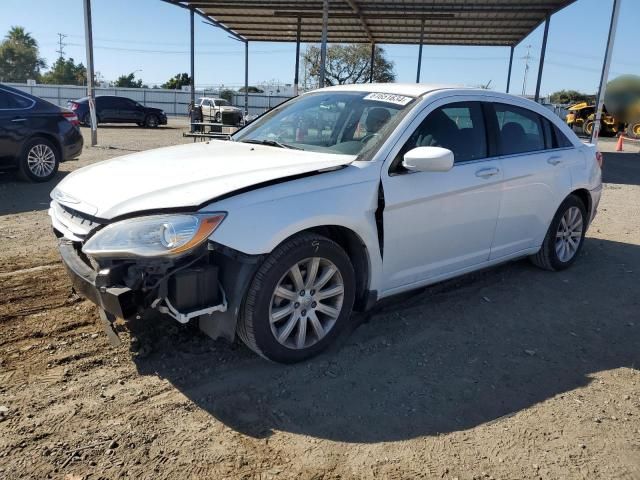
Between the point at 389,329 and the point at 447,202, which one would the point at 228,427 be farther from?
the point at 447,202

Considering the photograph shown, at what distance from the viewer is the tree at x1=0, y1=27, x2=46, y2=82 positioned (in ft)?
258

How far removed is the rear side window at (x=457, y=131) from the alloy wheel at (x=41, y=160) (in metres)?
7.19

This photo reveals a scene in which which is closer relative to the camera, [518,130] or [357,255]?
[357,255]

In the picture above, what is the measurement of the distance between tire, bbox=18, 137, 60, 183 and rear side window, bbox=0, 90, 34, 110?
0.53 metres

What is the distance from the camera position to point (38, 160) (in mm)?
8766

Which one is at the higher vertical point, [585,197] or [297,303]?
[585,197]

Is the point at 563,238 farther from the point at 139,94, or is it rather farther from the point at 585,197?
the point at 139,94

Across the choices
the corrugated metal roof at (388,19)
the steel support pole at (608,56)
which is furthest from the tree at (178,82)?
the steel support pole at (608,56)

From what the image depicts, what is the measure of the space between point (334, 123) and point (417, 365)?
73.2 inches

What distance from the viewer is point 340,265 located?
333 cm

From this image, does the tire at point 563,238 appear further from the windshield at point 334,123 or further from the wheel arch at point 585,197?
the windshield at point 334,123

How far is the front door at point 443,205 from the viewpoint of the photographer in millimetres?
3582

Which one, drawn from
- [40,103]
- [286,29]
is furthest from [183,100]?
[40,103]

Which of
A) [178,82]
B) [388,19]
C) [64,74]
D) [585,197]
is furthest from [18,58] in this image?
[585,197]
